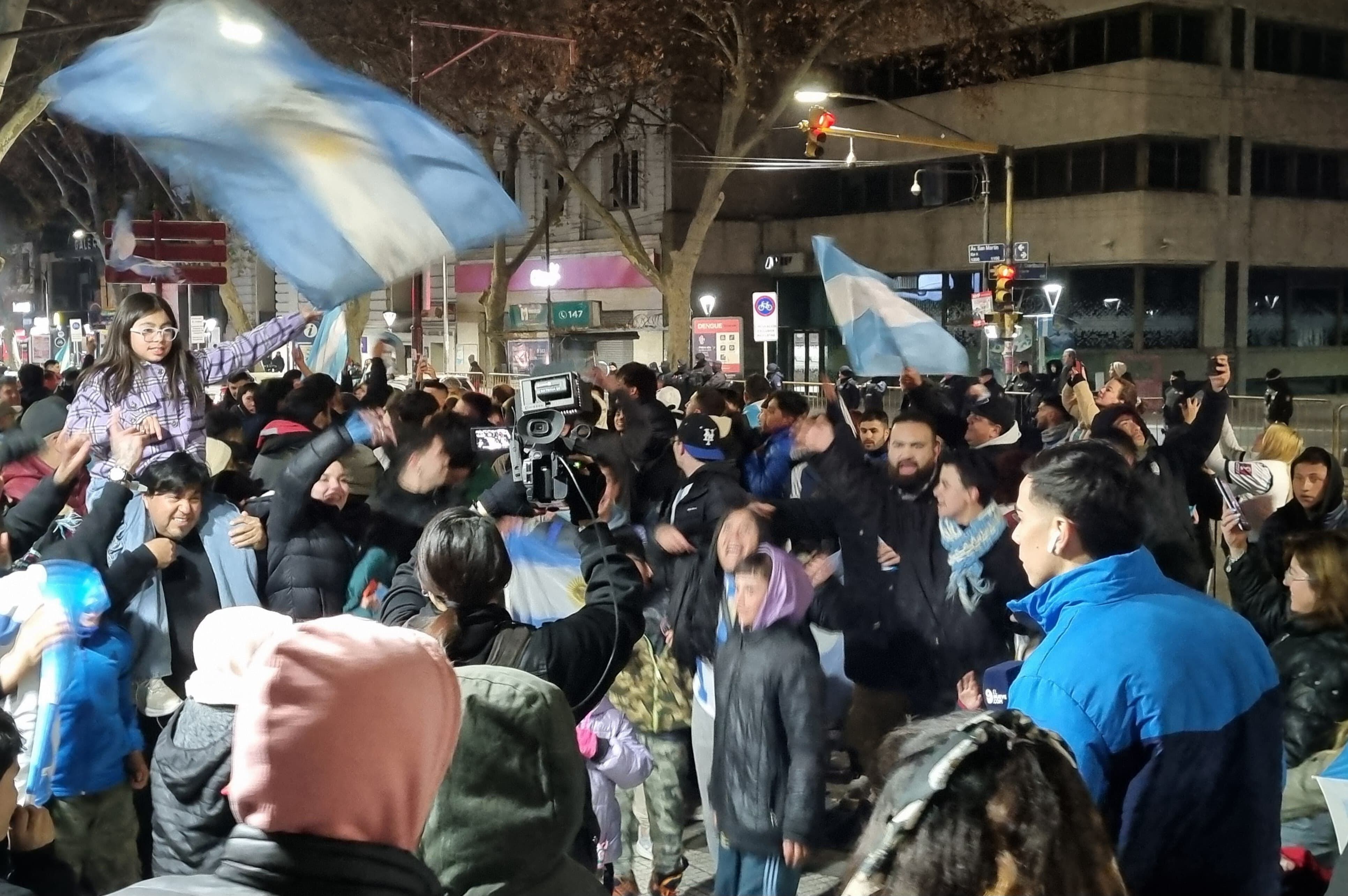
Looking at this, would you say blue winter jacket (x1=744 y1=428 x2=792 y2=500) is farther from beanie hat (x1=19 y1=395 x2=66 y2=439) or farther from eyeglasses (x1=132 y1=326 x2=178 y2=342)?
beanie hat (x1=19 y1=395 x2=66 y2=439)

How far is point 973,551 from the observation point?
18.3 ft

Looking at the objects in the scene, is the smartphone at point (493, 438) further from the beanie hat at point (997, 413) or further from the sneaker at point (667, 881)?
the beanie hat at point (997, 413)

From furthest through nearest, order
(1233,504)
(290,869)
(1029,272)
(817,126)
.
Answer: (1029,272), (817,126), (1233,504), (290,869)

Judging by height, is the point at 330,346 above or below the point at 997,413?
above

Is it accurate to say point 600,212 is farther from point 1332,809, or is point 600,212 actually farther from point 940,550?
point 1332,809

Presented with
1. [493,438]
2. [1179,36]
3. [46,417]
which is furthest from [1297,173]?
[493,438]

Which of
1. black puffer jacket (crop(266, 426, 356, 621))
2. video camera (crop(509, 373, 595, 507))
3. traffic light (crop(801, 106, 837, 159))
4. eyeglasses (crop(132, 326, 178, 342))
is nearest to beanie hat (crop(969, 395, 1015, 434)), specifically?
black puffer jacket (crop(266, 426, 356, 621))

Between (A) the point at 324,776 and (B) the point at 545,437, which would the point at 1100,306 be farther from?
(A) the point at 324,776

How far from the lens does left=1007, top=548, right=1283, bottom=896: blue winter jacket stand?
2.65 metres

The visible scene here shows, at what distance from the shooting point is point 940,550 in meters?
5.79

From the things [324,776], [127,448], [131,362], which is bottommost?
[324,776]

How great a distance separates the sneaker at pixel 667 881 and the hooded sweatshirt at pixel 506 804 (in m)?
2.93

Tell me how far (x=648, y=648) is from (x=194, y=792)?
2.70 metres

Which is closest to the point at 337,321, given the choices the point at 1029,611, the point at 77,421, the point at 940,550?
the point at 77,421
